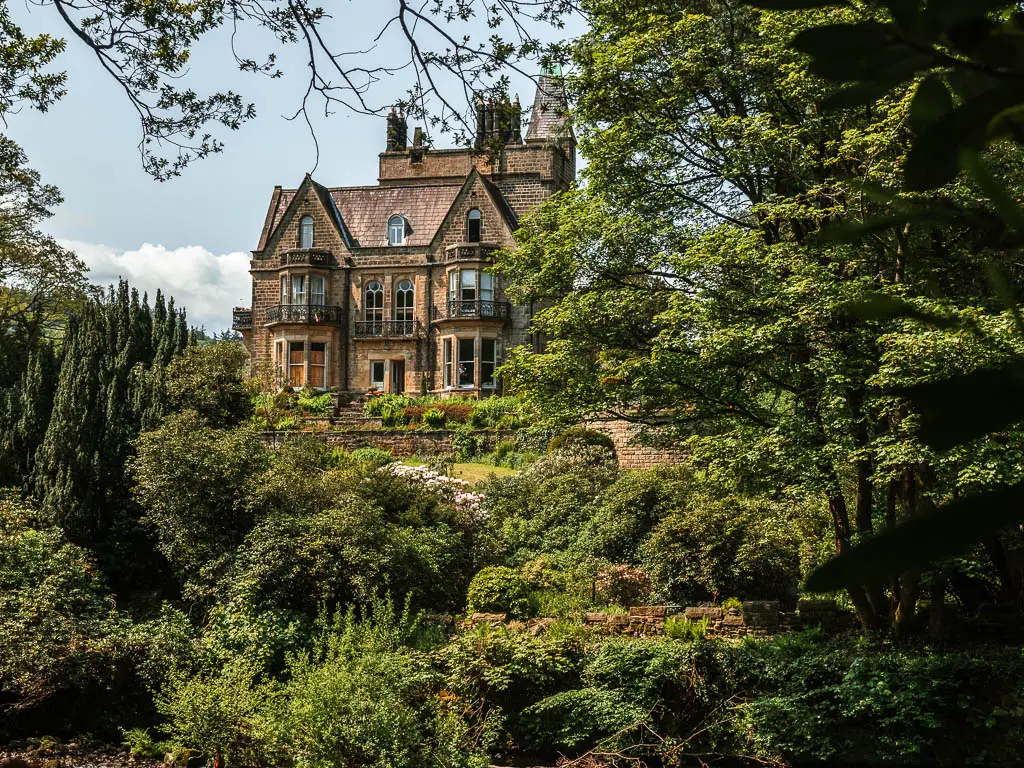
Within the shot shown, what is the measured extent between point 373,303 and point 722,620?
83.2ft

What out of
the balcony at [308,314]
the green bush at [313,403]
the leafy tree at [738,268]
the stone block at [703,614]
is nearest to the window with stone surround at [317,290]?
the balcony at [308,314]

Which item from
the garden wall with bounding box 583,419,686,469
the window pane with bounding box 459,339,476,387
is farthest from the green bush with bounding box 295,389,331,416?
the garden wall with bounding box 583,419,686,469

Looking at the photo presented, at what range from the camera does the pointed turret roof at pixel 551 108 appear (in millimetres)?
5988

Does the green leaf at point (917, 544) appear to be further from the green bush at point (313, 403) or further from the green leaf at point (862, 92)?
the green bush at point (313, 403)

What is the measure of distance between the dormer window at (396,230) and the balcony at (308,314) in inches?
135

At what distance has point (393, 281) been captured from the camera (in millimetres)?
35531

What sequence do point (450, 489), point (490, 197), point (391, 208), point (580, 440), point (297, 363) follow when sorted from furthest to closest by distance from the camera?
point (391, 208), point (297, 363), point (490, 197), point (580, 440), point (450, 489)

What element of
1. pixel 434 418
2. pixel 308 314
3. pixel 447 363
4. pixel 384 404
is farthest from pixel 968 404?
pixel 308 314

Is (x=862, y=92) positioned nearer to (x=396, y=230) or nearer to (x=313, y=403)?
(x=313, y=403)

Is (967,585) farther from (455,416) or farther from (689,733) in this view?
(455,416)

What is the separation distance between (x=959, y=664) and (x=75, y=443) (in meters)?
14.1

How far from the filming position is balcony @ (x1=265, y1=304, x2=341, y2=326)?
34906mm

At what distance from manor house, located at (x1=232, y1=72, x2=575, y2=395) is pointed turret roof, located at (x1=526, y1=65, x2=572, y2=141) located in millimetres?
1616

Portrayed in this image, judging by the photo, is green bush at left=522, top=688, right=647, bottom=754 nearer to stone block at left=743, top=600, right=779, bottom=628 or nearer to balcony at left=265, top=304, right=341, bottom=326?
stone block at left=743, top=600, right=779, bottom=628
